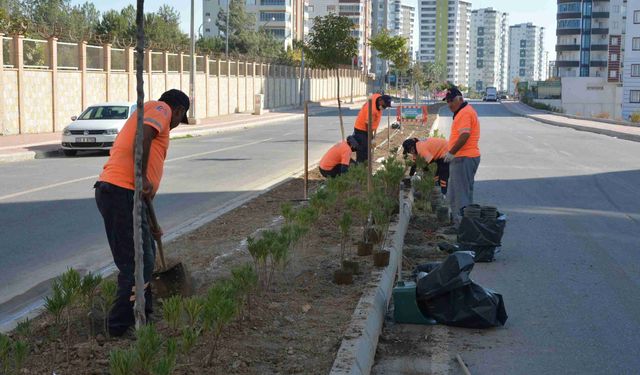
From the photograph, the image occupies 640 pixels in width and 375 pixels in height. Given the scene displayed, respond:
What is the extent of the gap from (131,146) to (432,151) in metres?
8.07

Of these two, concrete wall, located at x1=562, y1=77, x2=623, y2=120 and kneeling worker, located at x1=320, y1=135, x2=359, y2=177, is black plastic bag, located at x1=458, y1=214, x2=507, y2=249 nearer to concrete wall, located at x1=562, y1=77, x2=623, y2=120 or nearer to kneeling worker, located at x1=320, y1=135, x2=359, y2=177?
kneeling worker, located at x1=320, y1=135, x2=359, y2=177

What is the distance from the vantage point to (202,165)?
20.2 m

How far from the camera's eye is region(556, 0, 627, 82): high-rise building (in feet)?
439

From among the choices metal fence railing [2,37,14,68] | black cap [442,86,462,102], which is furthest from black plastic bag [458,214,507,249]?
metal fence railing [2,37,14,68]

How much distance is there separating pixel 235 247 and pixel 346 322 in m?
3.23

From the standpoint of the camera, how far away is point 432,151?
42.8 ft

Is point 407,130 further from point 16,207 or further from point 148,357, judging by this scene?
point 148,357

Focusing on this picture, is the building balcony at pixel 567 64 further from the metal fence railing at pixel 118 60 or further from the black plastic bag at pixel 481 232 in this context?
the black plastic bag at pixel 481 232

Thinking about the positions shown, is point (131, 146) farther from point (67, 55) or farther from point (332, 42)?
point (67, 55)

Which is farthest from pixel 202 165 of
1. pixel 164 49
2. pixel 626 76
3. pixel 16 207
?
pixel 626 76

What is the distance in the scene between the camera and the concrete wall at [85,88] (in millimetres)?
28969

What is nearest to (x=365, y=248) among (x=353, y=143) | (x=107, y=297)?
(x=107, y=297)

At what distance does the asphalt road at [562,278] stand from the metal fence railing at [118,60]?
22504 mm

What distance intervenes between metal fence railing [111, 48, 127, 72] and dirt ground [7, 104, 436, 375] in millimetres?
28511
